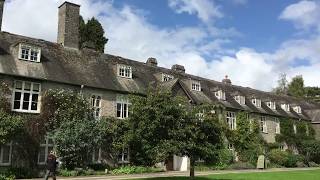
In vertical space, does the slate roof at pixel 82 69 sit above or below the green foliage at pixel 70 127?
above

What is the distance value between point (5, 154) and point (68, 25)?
513 inches

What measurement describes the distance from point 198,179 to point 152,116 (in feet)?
18.5

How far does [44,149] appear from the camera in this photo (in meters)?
27.5

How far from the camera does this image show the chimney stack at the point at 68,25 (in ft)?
111

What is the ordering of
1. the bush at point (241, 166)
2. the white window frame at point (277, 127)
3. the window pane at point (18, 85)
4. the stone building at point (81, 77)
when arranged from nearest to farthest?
1. the window pane at point (18, 85)
2. the stone building at point (81, 77)
3. the bush at point (241, 166)
4. the white window frame at point (277, 127)

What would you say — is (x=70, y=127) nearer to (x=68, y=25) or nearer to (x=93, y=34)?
(x=68, y=25)

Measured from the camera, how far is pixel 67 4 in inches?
1352

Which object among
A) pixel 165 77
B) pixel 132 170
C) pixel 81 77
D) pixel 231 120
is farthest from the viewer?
pixel 231 120

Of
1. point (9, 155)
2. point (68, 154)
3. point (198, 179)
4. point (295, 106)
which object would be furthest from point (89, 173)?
point (295, 106)

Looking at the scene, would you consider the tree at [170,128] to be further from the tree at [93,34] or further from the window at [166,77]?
the tree at [93,34]

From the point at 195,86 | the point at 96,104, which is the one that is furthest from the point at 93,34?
the point at 96,104

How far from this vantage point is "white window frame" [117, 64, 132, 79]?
1356 inches

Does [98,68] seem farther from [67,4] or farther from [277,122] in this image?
[277,122]

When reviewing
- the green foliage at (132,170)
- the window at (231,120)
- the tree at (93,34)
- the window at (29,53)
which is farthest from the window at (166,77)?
the tree at (93,34)
